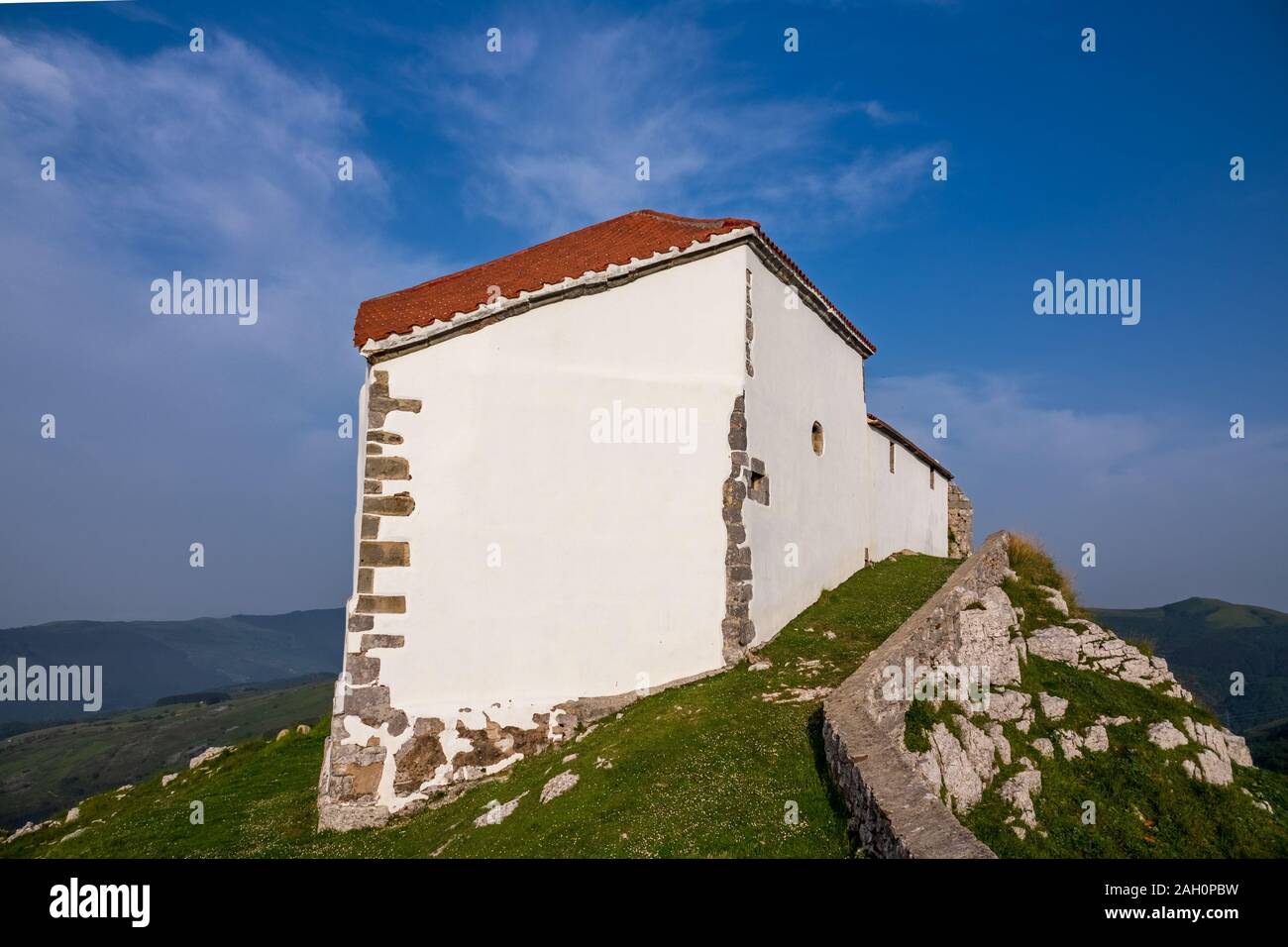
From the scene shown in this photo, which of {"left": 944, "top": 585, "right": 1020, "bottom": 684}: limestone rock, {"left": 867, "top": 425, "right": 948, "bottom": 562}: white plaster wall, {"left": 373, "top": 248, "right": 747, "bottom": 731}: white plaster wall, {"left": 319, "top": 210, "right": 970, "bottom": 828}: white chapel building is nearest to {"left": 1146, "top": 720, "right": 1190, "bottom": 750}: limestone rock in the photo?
{"left": 944, "top": 585, "right": 1020, "bottom": 684}: limestone rock

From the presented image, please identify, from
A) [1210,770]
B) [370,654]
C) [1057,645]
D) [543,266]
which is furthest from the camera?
[543,266]

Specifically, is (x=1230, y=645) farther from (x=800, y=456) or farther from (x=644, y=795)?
(x=644, y=795)

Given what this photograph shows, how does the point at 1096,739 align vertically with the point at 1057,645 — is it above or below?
below

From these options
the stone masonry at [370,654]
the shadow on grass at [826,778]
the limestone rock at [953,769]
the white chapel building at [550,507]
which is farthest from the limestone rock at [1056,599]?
the stone masonry at [370,654]

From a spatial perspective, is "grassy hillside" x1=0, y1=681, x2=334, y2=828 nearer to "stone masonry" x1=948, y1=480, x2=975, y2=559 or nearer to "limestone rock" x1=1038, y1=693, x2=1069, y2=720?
"stone masonry" x1=948, y1=480, x2=975, y2=559

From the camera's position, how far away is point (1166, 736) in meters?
10.8

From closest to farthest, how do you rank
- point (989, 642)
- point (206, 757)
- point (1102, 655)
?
point (989, 642), point (1102, 655), point (206, 757)

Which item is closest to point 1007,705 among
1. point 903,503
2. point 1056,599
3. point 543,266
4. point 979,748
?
point 979,748

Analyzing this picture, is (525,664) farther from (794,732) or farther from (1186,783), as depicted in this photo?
(1186,783)

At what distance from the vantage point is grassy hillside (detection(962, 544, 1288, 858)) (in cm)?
885

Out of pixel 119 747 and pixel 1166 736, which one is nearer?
pixel 1166 736

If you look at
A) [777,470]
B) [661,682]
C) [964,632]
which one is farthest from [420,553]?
[964,632]

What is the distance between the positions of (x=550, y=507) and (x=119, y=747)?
9576 centimetres
